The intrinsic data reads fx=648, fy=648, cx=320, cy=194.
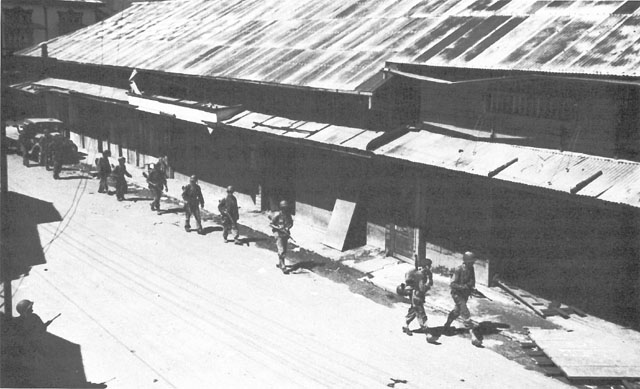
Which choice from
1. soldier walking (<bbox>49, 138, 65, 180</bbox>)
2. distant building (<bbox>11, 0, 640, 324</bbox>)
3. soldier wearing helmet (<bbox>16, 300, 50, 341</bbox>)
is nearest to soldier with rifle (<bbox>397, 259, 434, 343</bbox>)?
distant building (<bbox>11, 0, 640, 324</bbox>)

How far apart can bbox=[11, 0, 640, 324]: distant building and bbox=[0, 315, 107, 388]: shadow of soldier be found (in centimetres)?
856

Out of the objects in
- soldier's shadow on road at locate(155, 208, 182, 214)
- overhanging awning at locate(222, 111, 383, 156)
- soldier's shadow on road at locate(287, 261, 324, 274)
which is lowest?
soldier's shadow on road at locate(155, 208, 182, 214)

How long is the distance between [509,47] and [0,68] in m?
11.3

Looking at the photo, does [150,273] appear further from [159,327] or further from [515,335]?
[515,335]

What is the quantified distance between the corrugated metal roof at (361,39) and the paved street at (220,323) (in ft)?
19.3

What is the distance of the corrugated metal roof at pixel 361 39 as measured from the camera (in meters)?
14.1

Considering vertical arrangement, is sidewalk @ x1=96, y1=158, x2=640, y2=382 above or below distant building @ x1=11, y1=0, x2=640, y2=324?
below

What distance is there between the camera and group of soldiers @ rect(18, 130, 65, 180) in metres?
27.7

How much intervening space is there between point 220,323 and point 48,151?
65.4 feet

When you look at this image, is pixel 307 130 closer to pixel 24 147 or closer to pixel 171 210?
pixel 171 210

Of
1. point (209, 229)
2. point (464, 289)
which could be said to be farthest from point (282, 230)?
point (464, 289)

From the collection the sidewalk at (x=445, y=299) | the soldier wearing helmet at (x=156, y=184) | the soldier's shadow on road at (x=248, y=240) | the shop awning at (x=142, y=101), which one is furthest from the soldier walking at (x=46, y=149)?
the soldier's shadow on road at (x=248, y=240)

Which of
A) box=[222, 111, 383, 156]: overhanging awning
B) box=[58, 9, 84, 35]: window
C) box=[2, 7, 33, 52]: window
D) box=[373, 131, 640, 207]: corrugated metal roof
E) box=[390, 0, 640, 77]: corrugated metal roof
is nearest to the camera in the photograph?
box=[373, 131, 640, 207]: corrugated metal roof

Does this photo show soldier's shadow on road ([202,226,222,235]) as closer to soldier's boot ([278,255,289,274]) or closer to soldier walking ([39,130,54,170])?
soldier's boot ([278,255,289,274])
